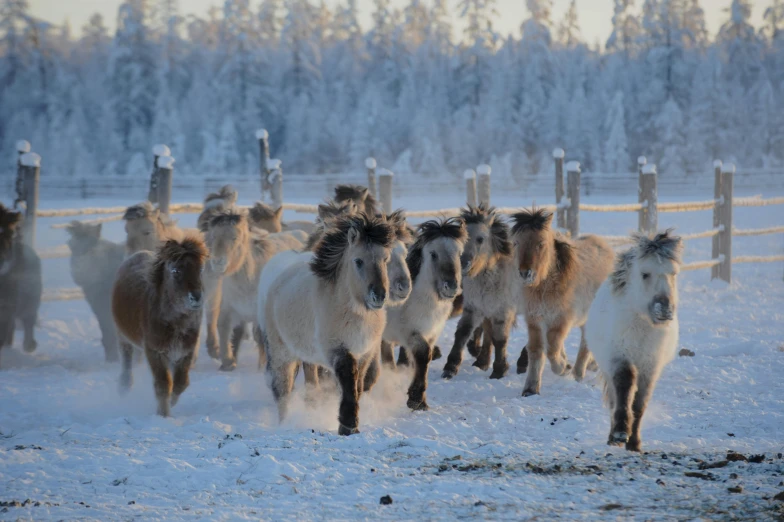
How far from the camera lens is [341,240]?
20.6 feet

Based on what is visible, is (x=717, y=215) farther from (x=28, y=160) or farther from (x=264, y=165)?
(x=28, y=160)

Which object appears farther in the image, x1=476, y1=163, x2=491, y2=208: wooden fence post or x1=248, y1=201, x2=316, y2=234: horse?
x1=476, y1=163, x2=491, y2=208: wooden fence post

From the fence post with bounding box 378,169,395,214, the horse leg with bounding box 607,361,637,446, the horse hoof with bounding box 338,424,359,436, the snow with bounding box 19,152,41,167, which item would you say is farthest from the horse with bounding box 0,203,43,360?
the horse leg with bounding box 607,361,637,446

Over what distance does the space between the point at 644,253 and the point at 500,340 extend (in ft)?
9.37

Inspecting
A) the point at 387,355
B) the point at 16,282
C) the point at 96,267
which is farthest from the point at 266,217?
the point at 387,355

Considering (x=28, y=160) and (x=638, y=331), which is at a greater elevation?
(x=28, y=160)

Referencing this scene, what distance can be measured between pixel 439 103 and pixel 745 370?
45.8 m

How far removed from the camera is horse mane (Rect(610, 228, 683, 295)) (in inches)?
220

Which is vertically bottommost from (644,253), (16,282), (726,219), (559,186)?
(16,282)

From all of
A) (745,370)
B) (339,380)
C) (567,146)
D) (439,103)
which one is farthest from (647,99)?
(339,380)

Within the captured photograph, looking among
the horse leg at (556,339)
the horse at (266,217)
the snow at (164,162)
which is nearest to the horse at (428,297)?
the horse leg at (556,339)

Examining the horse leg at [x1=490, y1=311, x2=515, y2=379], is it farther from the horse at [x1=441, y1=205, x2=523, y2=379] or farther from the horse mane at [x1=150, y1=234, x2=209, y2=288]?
the horse mane at [x1=150, y1=234, x2=209, y2=288]

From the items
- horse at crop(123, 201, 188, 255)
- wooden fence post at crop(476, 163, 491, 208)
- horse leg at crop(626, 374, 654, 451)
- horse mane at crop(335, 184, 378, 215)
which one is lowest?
horse leg at crop(626, 374, 654, 451)

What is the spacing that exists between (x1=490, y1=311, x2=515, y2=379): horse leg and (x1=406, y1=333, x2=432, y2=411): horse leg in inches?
52.7
